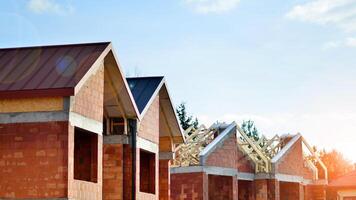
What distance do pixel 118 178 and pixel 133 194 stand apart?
0.68 metres

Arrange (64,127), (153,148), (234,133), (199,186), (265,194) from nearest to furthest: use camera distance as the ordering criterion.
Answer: (64,127)
(153,148)
(199,186)
(234,133)
(265,194)

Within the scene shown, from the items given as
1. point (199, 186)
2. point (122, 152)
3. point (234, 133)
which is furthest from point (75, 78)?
point (234, 133)

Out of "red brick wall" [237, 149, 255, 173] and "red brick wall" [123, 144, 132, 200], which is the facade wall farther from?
"red brick wall" [237, 149, 255, 173]

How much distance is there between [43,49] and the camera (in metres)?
19.2

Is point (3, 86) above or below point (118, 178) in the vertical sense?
above

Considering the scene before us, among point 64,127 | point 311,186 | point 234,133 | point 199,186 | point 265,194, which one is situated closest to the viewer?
point 64,127

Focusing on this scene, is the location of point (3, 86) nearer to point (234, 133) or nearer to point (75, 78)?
point (75, 78)

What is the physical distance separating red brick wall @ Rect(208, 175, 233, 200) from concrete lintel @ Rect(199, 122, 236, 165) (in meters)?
1.99

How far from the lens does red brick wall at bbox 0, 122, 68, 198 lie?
17031 mm

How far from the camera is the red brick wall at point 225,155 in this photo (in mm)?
32781

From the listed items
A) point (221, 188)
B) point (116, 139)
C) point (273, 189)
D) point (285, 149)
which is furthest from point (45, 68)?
point (285, 149)

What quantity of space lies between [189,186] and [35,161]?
15.4 meters

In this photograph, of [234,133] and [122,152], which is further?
[234,133]

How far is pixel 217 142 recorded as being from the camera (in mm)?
33125
